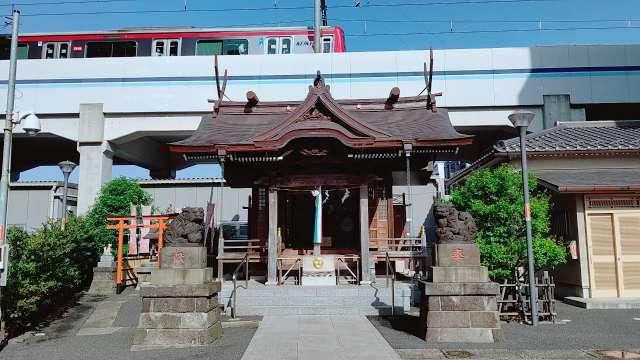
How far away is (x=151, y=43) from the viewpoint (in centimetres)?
2823

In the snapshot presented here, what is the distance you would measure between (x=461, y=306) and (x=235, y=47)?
23.5 m

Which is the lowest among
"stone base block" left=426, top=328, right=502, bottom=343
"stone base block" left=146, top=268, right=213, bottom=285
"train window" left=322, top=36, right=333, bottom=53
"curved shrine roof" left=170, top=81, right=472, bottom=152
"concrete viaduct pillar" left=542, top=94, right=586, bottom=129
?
"stone base block" left=426, top=328, right=502, bottom=343

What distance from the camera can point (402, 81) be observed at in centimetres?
2659

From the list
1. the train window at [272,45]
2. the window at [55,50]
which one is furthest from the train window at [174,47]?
the window at [55,50]

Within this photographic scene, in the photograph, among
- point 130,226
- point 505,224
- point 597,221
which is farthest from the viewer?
point 130,226

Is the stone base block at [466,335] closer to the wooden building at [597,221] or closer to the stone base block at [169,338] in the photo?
the stone base block at [169,338]

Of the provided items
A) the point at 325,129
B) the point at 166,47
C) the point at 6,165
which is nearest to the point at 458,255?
the point at 325,129

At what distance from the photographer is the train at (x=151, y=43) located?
1099 inches

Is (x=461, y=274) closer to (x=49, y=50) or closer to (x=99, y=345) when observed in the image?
(x=99, y=345)

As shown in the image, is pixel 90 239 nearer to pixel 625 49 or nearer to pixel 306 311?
pixel 306 311

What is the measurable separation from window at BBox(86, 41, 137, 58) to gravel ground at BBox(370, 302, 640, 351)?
79.6ft

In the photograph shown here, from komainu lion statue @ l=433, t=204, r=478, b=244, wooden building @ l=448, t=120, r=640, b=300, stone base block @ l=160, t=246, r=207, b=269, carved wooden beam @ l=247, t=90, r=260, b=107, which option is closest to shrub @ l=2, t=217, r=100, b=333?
stone base block @ l=160, t=246, r=207, b=269

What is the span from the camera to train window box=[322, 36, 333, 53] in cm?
2899

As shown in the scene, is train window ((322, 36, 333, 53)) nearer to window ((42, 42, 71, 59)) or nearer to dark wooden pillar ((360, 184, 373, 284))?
window ((42, 42, 71, 59))
